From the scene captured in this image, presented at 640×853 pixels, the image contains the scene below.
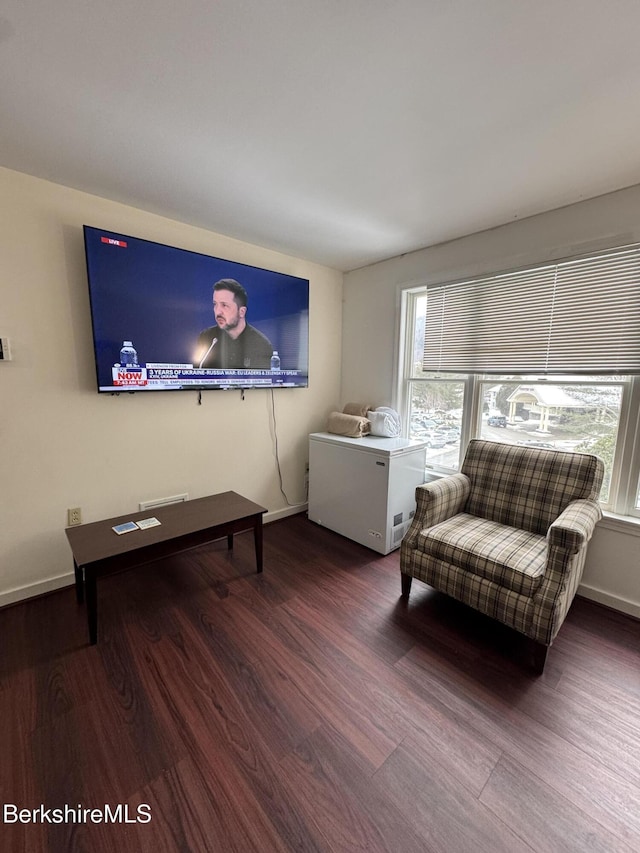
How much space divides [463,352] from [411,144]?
4.74ft

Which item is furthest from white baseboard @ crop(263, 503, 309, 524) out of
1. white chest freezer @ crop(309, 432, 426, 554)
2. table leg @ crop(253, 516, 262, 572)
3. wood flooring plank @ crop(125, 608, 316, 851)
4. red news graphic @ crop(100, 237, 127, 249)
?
red news graphic @ crop(100, 237, 127, 249)

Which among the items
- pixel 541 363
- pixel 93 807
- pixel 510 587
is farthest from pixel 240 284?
pixel 93 807

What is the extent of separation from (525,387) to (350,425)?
4.32 ft

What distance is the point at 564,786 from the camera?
1.16 metres

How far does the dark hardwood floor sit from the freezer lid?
96 cm

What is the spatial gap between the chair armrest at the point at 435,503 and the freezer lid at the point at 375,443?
418 millimetres

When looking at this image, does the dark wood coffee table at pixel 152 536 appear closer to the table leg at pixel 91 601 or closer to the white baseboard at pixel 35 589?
the table leg at pixel 91 601

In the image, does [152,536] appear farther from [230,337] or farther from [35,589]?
[230,337]

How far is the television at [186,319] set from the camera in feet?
6.74

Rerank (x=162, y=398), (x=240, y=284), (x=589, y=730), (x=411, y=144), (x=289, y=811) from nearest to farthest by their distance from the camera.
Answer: (x=289, y=811) → (x=589, y=730) → (x=411, y=144) → (x=162, y=398) → (x=240, y=284)

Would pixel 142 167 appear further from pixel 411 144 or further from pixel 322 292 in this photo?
pixel 322 292

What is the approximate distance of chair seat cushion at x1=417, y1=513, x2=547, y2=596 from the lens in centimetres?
163

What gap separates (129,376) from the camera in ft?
7.15

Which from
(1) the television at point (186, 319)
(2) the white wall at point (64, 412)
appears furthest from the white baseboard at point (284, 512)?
(1) the television at point (186, 319)
